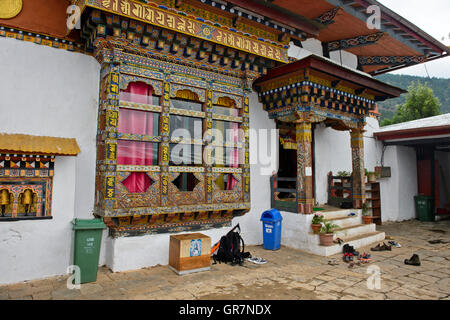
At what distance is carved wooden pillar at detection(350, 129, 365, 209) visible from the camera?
8664 millimetres

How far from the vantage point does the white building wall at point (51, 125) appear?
4637 millimetres

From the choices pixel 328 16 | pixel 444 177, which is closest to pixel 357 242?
pixel 328 16

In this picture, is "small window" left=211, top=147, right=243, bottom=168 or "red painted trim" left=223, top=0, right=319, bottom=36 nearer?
"red painted trim" left=223, top=0, right=319, bottom=36

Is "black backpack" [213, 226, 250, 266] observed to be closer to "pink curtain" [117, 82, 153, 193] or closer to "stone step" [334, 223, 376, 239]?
"pink curtain" [117, 82, 153, 193]

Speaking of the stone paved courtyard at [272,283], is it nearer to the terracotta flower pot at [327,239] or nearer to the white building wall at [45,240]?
the white building wall at [45,240]

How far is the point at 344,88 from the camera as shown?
26.0 feet

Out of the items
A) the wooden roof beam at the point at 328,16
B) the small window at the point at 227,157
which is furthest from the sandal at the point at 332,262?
the wooden roof beam at the point at 328,16

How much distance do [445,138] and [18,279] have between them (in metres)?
13.0

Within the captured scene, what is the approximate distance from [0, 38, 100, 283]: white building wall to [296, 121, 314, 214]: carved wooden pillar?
4.72 m

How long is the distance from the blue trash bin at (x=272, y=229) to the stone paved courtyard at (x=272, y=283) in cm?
55

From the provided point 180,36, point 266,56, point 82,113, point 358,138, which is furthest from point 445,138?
point 82,113

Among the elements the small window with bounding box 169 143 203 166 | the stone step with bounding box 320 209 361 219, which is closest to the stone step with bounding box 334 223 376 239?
the stone step with bounding box 320 209 361 219

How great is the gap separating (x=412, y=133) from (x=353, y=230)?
5.65m

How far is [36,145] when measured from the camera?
4.76 m
